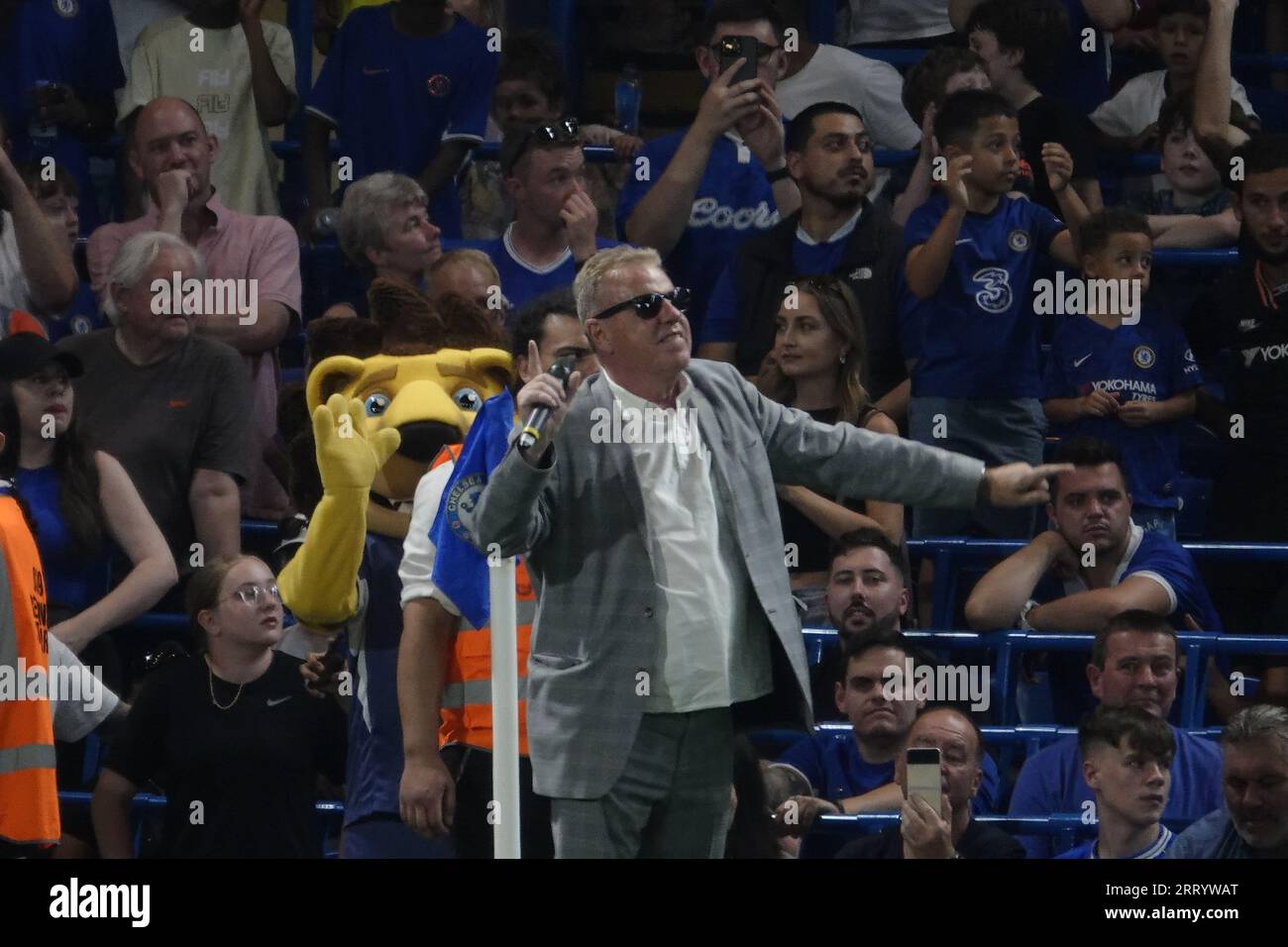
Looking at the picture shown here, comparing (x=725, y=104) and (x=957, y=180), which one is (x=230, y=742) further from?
(x=957, y=180)

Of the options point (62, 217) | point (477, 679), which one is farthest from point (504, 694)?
point (62, 217)

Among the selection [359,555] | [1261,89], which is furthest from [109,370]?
[1261,89]

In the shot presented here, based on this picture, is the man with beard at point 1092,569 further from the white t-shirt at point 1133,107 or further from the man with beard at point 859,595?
the white t-shirt at point 1133,107

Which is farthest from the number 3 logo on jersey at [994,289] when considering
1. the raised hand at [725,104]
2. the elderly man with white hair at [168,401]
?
the elderly man with white hair at [168,401]

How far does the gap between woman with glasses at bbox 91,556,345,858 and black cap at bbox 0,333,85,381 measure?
0.63m

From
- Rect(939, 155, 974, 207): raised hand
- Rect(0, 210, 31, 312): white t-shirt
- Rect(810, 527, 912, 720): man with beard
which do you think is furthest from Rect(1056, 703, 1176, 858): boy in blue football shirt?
Rect(0, 210, 31, 312): white t-shirt

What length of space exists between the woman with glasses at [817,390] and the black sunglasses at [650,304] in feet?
4.59

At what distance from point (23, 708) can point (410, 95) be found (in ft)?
8.53

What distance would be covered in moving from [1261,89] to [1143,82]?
459 millimetres

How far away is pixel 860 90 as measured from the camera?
694 cm

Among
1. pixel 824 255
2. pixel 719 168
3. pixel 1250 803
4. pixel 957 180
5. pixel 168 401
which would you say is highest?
pixel 719 168

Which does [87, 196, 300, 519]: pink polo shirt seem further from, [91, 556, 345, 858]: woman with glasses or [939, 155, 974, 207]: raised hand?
[939, 155, 974, 207]: raised hand
